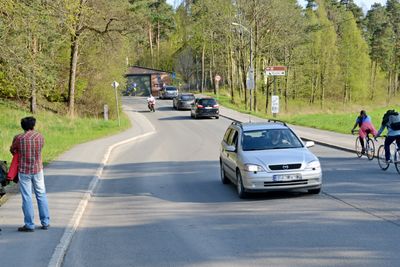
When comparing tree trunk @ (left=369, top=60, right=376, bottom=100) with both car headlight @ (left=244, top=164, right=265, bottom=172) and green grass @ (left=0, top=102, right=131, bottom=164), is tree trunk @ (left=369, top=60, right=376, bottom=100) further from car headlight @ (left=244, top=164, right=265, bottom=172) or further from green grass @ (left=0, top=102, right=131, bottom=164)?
car headlight @ (left=244, top=164, right=265, bottom=172)

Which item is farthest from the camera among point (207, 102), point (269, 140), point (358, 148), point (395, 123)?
point (207, 102)

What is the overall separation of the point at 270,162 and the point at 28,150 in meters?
4.83

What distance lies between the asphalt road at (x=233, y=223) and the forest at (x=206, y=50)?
675 cm

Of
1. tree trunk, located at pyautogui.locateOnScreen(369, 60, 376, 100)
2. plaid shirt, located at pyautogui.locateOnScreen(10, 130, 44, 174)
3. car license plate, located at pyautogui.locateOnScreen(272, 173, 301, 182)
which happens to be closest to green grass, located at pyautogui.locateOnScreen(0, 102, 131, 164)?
car license plate, located at pyautogui.locateOnScreen(272, 173, 301, 182)

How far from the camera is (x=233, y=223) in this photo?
9.46 m

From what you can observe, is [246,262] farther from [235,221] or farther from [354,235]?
[235,221]

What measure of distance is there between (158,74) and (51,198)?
240 feet

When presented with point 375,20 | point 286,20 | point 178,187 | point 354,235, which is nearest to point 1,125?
point 178,187

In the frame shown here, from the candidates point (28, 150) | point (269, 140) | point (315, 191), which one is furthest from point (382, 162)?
point (28, 150)

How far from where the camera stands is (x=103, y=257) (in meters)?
7.68

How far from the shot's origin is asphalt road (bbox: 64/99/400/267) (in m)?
7.28

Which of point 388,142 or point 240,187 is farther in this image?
point 388,142

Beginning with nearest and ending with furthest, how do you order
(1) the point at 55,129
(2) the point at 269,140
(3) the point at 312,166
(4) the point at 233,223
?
(4) the point at 233,223 → (3) the point at 312,166 → (2) the point at 269,140 → (1) the point at 55,129

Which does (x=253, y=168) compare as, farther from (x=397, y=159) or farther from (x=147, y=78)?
(x=147, y=78)
